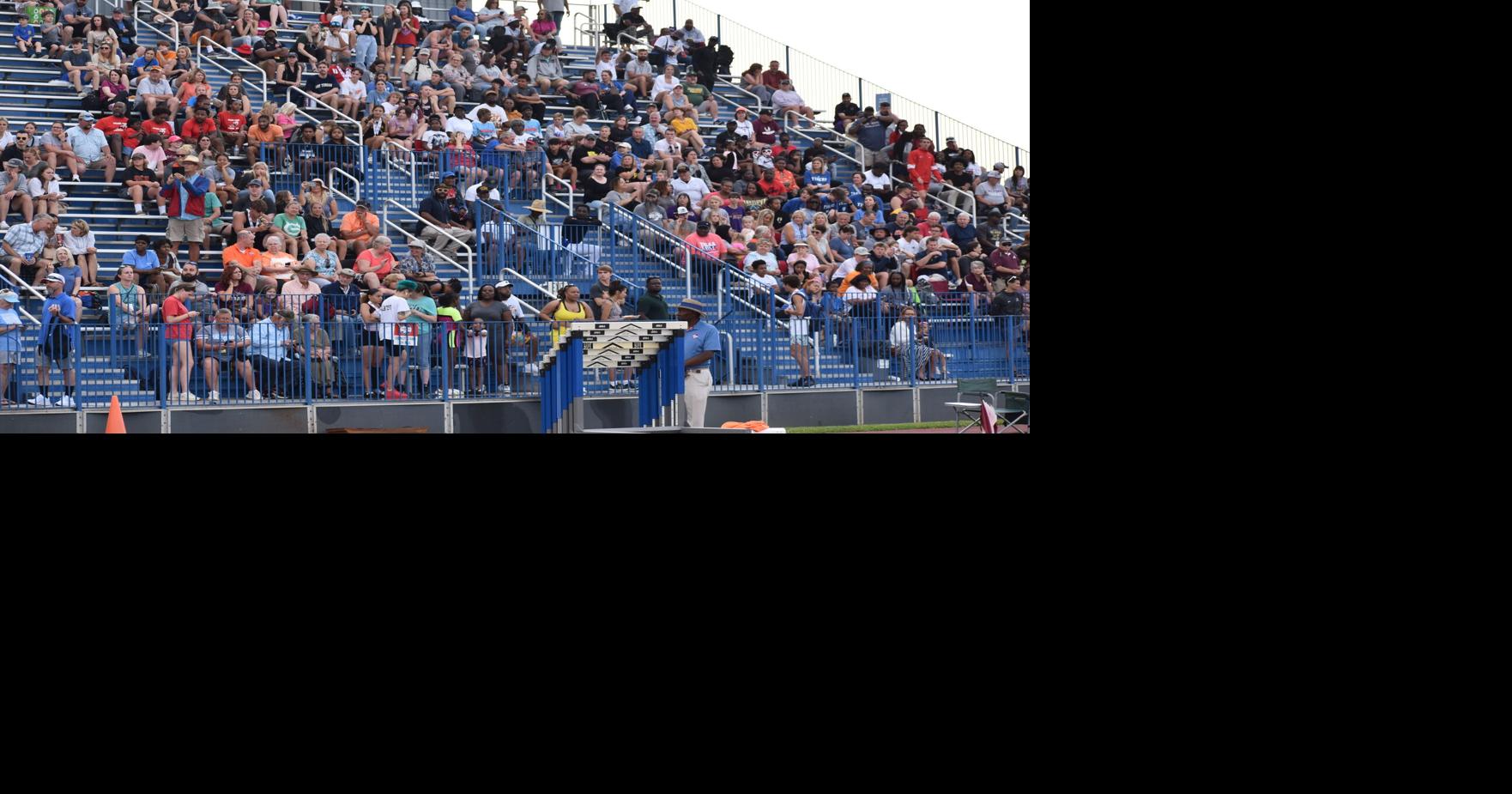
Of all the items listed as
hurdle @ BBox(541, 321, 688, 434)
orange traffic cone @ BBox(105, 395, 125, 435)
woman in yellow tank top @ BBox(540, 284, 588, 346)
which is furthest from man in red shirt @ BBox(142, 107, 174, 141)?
hurdle @ BBox(541, 321, 688, 434)

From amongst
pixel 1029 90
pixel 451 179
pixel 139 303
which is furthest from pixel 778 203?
pixel 1029 90

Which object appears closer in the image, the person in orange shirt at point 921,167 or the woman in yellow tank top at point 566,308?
the woman in yellow tank top at point 566,308

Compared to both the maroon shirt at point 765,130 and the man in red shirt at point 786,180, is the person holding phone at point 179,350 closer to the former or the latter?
the man in red shirt at point 786,180

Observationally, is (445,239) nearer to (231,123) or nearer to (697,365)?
(231,123)

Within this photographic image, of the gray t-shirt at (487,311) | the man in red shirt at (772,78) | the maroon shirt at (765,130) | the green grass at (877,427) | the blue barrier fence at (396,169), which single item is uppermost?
the man in red shirt at (772,78)

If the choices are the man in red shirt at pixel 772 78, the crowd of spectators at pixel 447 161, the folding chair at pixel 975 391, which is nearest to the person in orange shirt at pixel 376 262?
the crowd of spectators at pixel 447 161

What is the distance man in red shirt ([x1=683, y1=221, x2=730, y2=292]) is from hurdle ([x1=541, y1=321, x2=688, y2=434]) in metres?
3.91

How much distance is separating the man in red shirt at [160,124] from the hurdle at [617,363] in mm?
5520

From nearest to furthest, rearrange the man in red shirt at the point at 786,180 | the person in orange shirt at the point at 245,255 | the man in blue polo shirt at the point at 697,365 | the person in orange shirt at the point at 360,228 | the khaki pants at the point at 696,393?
1. the man in blue polo shirt at the point at 697,365
2. the khaki pants at the point at 696,393
3. the person in orange shirt at the point at 245,255
4. the person in orange shirt at the point at 360,228
5. the man in red shirt at the point at 786,180

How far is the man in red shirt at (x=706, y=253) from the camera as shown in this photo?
16.6 metres

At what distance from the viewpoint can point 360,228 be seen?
48.6ft

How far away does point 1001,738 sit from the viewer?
3.13 m

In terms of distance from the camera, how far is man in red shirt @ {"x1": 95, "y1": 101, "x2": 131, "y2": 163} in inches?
622

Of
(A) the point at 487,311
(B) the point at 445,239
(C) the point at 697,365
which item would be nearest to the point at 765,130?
(B) the point at 445,239
